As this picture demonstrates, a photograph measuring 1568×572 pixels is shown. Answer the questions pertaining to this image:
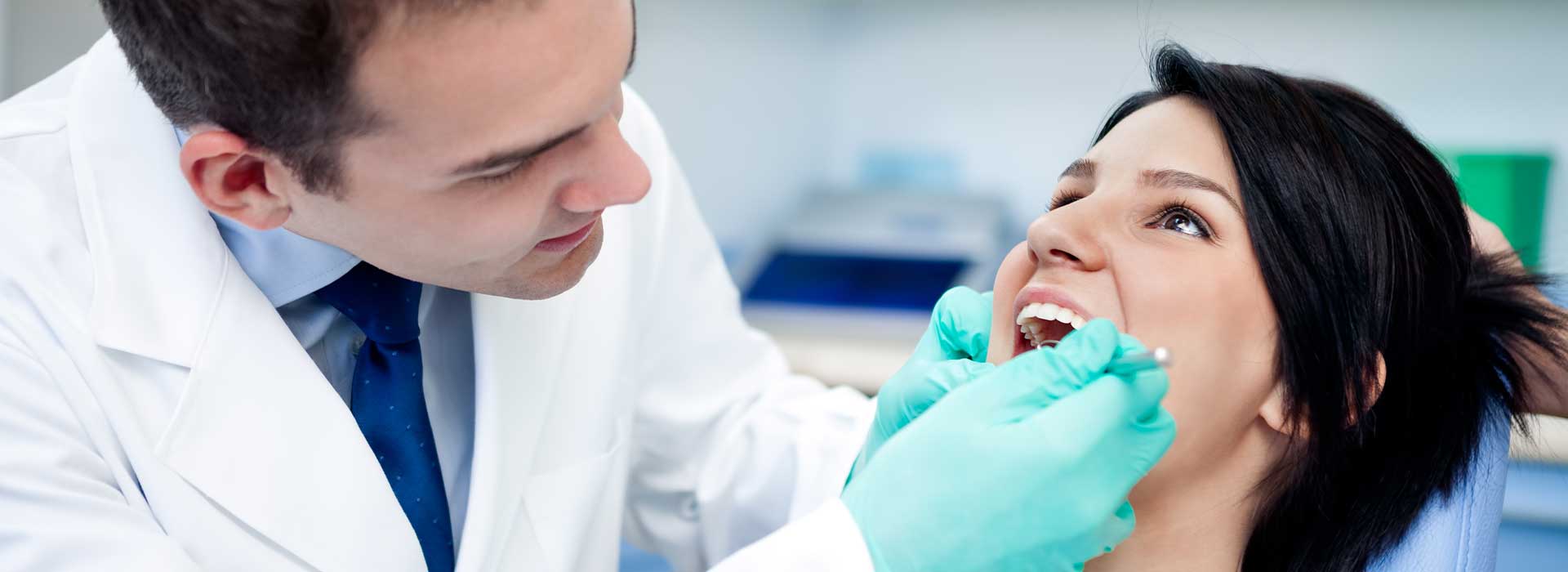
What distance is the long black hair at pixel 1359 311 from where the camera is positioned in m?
1.11

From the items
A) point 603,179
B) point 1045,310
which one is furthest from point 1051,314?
point 603,179

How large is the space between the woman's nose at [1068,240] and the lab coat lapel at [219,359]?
2.35 feet

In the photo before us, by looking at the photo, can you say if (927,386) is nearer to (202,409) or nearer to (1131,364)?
(1131,364)

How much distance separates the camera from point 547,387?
1.33 metres

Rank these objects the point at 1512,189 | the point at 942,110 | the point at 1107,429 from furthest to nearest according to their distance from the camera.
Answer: the point at 942,110, the point at 1512,189, the point at 1107,429

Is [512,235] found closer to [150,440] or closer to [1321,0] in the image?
[150,440]

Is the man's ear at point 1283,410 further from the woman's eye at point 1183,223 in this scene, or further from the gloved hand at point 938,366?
the gloved hand at point 938,366

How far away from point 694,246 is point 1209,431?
2.56 feet

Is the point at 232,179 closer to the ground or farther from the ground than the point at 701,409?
farther from the ground

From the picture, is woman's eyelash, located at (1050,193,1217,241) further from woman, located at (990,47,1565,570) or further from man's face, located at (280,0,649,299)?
man's face, located at (280,0,649,299)

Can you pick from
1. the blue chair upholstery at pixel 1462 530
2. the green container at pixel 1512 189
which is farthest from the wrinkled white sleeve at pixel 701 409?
the green container at pixel 1512 189

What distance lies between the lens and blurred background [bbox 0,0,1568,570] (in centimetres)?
227

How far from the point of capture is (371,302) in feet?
3.86

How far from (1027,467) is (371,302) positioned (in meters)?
0.71
